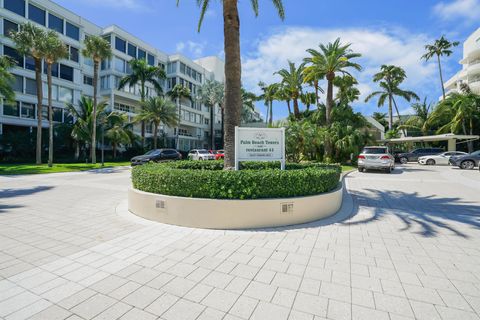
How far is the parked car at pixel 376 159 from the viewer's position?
55.8 ft

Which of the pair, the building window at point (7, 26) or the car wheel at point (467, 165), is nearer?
the car wheel at point (467, 165)

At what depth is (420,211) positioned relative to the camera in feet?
23.6

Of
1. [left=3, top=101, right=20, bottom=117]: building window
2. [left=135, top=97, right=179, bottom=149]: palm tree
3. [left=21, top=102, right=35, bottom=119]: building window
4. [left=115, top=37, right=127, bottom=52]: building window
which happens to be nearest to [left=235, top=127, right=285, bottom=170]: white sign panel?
[left=135, top=97, right=179, bottom=149]: palm tree

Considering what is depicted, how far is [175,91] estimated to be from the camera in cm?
4125

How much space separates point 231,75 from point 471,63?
5238 centimetres

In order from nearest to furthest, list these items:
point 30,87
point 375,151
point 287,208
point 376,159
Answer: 1. point 287,208
2. point 376,159
3. point 375,151
4. point 30,87

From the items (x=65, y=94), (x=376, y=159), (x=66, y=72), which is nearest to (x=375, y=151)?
(x=376, y=159)

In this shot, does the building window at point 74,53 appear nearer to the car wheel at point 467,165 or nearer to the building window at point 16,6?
the building window at point 16,6

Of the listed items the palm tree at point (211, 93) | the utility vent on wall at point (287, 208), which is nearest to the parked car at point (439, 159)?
the utility vent on wall at point (287, 208)

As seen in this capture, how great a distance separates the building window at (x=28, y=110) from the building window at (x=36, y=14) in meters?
9.56

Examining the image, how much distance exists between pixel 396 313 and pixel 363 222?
376 centimetres

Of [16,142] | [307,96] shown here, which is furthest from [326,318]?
[307,96]

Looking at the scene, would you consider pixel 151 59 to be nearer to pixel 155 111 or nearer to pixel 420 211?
pixel 155 111

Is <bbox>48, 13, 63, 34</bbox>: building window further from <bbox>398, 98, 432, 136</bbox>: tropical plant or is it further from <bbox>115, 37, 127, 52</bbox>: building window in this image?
<bbox>398, 98, 432, 136</bbox>: tropical plant
